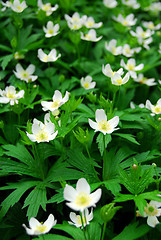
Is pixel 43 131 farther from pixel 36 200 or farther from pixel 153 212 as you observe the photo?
pixel 153 212

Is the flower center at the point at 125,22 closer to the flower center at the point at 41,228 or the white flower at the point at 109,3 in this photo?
the white flower at the point at 109,3

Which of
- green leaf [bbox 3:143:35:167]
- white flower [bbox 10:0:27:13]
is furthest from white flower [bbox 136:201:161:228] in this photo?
white flower [bbox 10:0:27:13]

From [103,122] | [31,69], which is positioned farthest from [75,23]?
[103,122]

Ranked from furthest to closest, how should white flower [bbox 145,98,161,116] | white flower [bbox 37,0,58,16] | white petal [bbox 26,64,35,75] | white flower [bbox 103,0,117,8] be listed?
white flower [bbox 103,0,117,8] → white flower [bbox 37,0,58,16] → white petal [bbox 26,64,35,75] → white flower [bbox 145,98,161,116]

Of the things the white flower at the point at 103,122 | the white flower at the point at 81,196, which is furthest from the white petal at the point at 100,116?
the white flower at the point at 81,196

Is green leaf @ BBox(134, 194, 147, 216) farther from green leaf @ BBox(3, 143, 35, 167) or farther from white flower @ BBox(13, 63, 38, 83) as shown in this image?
white flower @ BBox(13, 63, 38, 83)

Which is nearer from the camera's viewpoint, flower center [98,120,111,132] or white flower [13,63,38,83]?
flower center [98,120,111,132]
